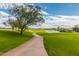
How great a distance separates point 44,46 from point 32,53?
4.3 inches

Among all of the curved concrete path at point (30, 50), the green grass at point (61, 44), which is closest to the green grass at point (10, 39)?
the curved concrete path at point (30, 50)

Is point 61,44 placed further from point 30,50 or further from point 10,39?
point 10,39

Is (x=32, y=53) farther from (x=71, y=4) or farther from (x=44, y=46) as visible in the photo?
(x=71, y=4)

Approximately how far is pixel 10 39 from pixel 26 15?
22cm

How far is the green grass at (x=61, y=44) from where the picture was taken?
150 cm

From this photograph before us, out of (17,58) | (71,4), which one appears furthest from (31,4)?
(17,58)

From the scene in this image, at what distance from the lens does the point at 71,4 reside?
152 cm

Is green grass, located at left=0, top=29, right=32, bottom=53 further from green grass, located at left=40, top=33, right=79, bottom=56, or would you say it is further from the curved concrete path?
green grass, located at left=40, top=33, right=79, bottom=56

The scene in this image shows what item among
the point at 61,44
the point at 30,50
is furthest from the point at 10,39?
the point at 61,44

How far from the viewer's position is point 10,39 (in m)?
1.53

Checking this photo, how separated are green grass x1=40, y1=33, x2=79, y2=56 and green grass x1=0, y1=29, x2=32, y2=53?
146mm

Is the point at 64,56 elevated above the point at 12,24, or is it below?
below

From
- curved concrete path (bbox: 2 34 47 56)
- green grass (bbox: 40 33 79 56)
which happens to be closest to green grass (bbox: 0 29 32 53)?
curved concrete path (bbox: 2 34 47 56)

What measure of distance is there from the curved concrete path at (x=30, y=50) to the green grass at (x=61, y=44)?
5cm
